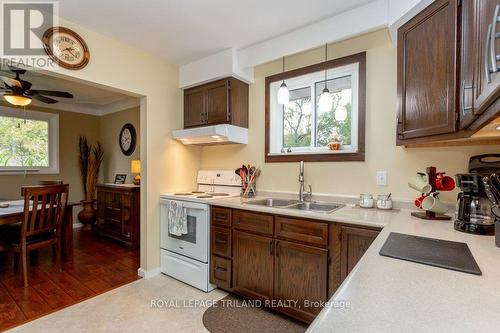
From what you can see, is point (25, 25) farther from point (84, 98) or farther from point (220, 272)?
point (84, 98)

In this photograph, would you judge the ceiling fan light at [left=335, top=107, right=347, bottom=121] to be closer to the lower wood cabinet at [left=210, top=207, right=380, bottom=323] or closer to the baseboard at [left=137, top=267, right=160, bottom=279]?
the lower wood cabinet at [left=210, top=207, right=380, bottom=323]

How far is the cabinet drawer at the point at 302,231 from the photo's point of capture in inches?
66.6

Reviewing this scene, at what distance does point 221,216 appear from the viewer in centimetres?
225

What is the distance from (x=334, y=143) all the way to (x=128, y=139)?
12.3ft

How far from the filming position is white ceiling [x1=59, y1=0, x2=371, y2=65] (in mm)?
1872

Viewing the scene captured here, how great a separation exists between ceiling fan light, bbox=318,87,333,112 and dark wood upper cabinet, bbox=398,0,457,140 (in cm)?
63

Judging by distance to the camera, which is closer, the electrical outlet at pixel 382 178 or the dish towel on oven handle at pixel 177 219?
the electrical outlet at pixel 382 178

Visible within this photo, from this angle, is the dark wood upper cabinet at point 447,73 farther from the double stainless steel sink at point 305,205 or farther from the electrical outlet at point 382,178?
the double stainless steel sink at point 305,205

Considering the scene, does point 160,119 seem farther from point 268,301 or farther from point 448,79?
point 448,79

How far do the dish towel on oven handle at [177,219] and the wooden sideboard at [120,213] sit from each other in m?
1.23

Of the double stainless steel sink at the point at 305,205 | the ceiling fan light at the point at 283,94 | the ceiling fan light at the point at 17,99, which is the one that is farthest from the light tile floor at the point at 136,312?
the ceiling fan light at the point at 17,99

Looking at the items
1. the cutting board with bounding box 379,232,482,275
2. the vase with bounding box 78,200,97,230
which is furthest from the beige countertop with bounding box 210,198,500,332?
→ the vase with bounding box 78,200,97,230

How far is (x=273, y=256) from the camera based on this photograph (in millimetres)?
1927

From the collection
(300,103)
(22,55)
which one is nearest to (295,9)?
(300,103)
